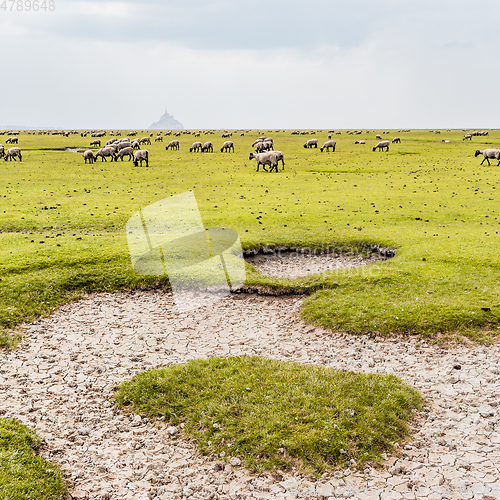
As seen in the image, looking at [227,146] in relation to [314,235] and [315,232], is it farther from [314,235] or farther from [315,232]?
[314,235]

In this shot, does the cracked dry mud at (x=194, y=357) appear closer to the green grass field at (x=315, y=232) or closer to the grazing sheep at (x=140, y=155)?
the green grass field at (x=315, y=232)

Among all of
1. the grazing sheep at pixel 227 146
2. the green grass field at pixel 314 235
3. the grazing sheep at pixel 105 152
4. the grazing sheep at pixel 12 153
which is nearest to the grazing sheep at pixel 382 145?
the grazing sheep at pixel 227 146

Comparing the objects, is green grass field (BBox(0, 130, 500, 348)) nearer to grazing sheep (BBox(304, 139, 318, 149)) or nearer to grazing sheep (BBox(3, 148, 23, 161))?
grazing sheep (BBox(3, 148, 23, 161))

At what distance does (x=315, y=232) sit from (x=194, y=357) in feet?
40.3

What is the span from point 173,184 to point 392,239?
23880 mm

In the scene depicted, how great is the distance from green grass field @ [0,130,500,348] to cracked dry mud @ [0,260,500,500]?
102cm

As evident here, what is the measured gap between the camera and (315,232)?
845 inches

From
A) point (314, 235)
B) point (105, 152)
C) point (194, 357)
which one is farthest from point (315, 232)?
point (105, 152)

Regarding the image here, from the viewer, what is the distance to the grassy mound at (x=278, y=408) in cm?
714

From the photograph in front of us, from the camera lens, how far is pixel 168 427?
8117mm

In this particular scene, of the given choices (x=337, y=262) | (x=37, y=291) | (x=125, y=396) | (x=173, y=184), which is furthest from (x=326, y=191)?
(x=125, y=396)

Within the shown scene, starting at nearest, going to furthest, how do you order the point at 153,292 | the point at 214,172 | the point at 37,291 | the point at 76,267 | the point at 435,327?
the point at 435,327 < the point at 37,291 < the point at 153,292 < the point at 76,267 < the point at 214,172

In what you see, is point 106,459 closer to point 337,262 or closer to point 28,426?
point 28,426

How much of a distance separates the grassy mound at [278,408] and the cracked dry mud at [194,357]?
0.30 meters
